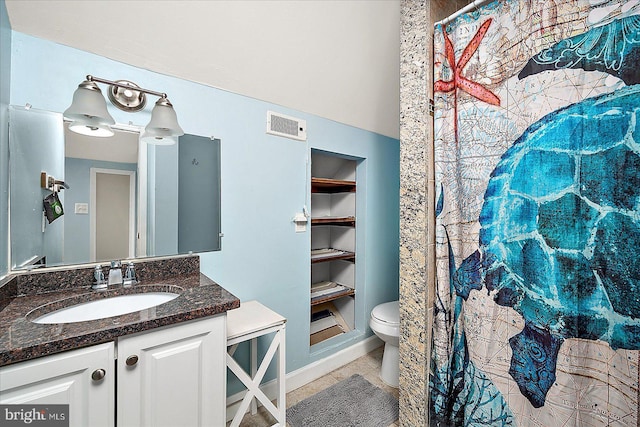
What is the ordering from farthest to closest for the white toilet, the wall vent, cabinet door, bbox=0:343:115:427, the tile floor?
the white toilet, the wall vent, the tile floor, cabinet door, bbox=0:343:115:427

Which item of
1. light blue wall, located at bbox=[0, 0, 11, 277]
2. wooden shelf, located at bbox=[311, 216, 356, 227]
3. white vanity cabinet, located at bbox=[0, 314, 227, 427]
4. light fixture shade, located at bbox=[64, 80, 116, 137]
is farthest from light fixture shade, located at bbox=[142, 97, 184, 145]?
wooden shelf, located at bbox=[311, 216, 356, 227]

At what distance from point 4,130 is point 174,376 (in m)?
1.21

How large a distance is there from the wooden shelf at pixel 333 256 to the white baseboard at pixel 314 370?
2.56 ft

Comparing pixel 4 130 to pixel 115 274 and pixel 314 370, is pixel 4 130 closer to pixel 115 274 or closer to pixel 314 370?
pixel 115 274

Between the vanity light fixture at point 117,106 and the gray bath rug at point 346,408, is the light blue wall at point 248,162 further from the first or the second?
the gray bath rug at point 346,408

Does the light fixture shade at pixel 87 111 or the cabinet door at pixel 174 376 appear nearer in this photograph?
the cabinet door at pixel 174 376

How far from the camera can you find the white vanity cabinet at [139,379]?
792 mm

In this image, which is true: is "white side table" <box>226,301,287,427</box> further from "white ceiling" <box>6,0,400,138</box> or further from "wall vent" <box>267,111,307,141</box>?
"white ceiling" <box>6,0,400,138</box>

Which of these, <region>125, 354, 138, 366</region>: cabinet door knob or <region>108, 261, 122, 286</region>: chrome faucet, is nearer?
<region>125, 354, 138, 366</region>: cabinet door knob

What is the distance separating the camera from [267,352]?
1464 millimetres

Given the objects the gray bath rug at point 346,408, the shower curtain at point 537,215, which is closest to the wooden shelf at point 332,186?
the shower curtain at point 537,215

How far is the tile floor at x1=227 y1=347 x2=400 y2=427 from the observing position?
1695 mm

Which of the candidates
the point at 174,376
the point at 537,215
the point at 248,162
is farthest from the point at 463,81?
the point at 174,376

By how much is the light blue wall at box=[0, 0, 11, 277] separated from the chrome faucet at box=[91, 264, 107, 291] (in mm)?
286
